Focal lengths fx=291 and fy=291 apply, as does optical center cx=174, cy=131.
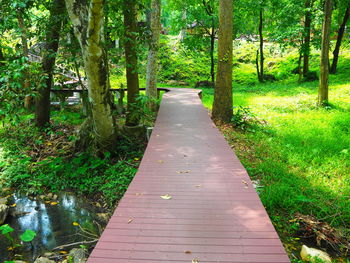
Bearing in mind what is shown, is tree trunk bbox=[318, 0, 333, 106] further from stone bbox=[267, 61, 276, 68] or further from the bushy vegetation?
stone bbox=[267, 61, 276, 68]

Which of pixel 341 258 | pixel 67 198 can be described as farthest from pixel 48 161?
pixel 341 258

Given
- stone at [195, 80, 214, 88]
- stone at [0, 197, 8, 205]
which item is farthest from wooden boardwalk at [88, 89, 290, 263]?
stone at [195, 80, 214, 88]

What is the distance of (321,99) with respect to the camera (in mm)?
10047

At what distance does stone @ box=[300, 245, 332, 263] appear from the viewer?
3.45 metres

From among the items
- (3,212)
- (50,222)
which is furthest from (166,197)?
(3,212)

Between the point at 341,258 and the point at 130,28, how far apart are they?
250 inches

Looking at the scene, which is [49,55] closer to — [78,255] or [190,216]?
[78,255]

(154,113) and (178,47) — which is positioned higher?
(178,47)

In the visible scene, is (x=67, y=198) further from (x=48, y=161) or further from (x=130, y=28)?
(x=130, y=28)

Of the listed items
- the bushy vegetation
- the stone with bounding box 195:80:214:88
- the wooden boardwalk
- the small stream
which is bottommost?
the small stream

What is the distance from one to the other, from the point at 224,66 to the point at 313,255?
6.13 meters

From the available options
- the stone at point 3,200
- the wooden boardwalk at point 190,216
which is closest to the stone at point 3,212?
the stone at point 3,200

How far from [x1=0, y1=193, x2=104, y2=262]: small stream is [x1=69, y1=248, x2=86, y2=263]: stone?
0.27 metres

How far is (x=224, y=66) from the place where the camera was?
339 inches
